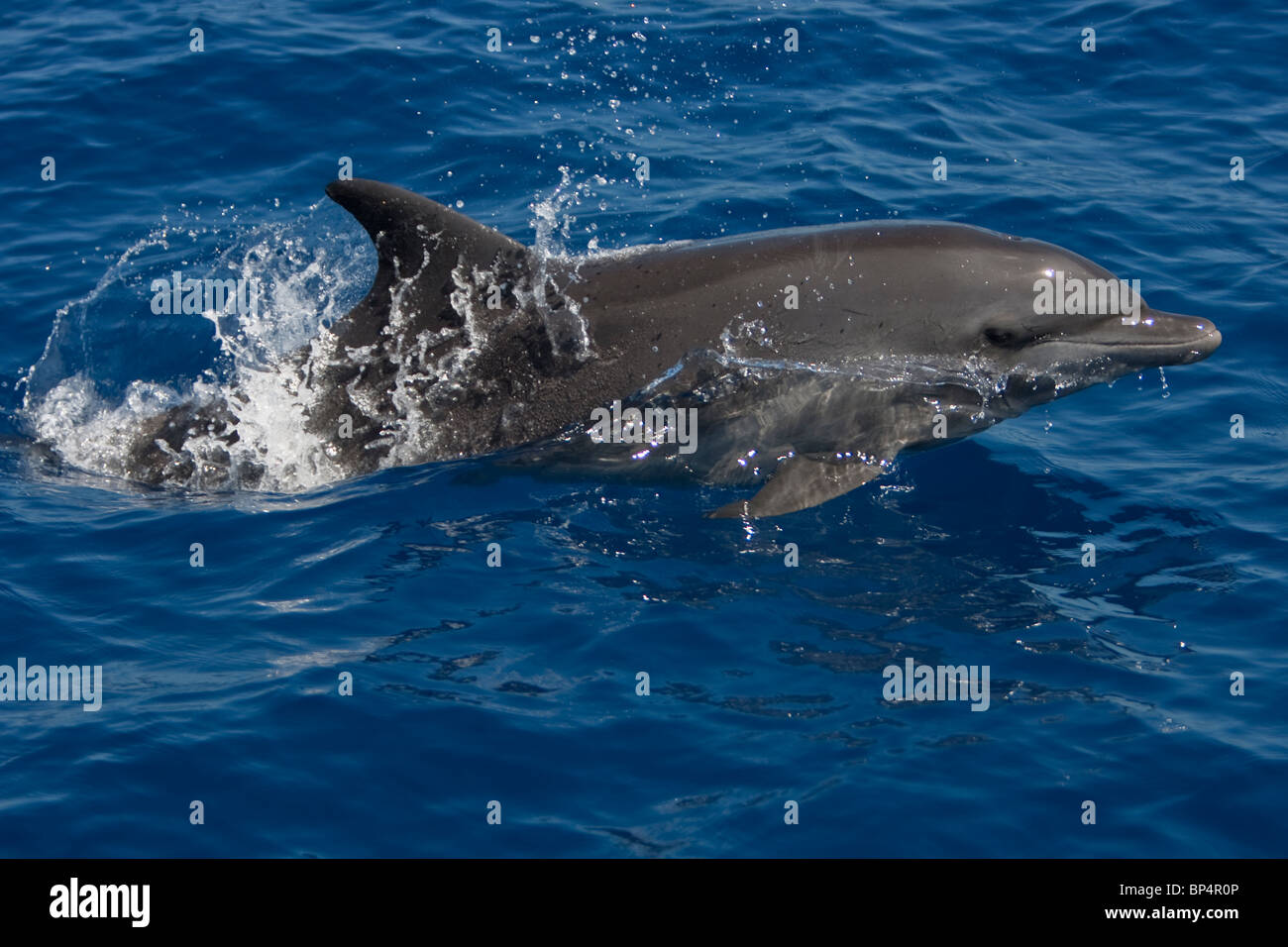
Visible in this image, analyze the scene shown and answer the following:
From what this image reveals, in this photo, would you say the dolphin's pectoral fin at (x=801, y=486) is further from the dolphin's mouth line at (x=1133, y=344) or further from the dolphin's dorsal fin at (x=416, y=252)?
the dolphin's dorsal fin at (x=416, y=252)

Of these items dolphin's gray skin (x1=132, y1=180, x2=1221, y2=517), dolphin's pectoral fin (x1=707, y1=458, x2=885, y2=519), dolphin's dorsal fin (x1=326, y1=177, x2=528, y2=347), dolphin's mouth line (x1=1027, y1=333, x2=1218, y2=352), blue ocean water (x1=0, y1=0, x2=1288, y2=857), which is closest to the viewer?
blue ocean water (x1=0, y1=0, x2=1288, y2=857)

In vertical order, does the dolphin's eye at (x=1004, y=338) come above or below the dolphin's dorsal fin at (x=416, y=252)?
below

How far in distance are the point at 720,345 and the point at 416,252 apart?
2.33 m

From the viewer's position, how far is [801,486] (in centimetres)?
1060

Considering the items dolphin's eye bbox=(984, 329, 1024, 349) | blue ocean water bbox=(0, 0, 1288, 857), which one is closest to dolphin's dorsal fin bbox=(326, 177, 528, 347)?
blue ocean water bbox=(0, 0, 1288, 857)

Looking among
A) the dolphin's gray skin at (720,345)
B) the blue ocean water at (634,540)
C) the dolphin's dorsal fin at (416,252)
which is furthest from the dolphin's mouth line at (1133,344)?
the dolphin's dorsal fin at (416,252)

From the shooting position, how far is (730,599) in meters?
9.83

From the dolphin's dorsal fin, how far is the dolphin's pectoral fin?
2408mm

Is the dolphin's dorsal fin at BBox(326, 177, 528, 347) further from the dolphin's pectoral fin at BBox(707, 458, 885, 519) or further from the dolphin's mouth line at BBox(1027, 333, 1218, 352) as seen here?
the dolphin's mouth line at BBox(1027, 333, 1218, 352)

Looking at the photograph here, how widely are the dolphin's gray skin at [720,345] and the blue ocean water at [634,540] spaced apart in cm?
43

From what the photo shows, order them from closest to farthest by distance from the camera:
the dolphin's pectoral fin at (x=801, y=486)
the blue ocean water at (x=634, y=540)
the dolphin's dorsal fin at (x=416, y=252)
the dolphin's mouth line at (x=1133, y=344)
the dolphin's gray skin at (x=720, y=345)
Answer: the blue ocean water at (x=634, y=540)
the dolphin's pectoral fin at (x=801, y=486)
the dolphin's dorsal fin at (x=416, y=252)
the dolphin's gray skin at (x=720, y=345)
the dolphin's mouth line at (x=1133, y=344)

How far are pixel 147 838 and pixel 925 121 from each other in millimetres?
13678

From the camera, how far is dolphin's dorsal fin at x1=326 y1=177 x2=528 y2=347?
34.5 ft

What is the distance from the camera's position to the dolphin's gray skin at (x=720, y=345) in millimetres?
10734
